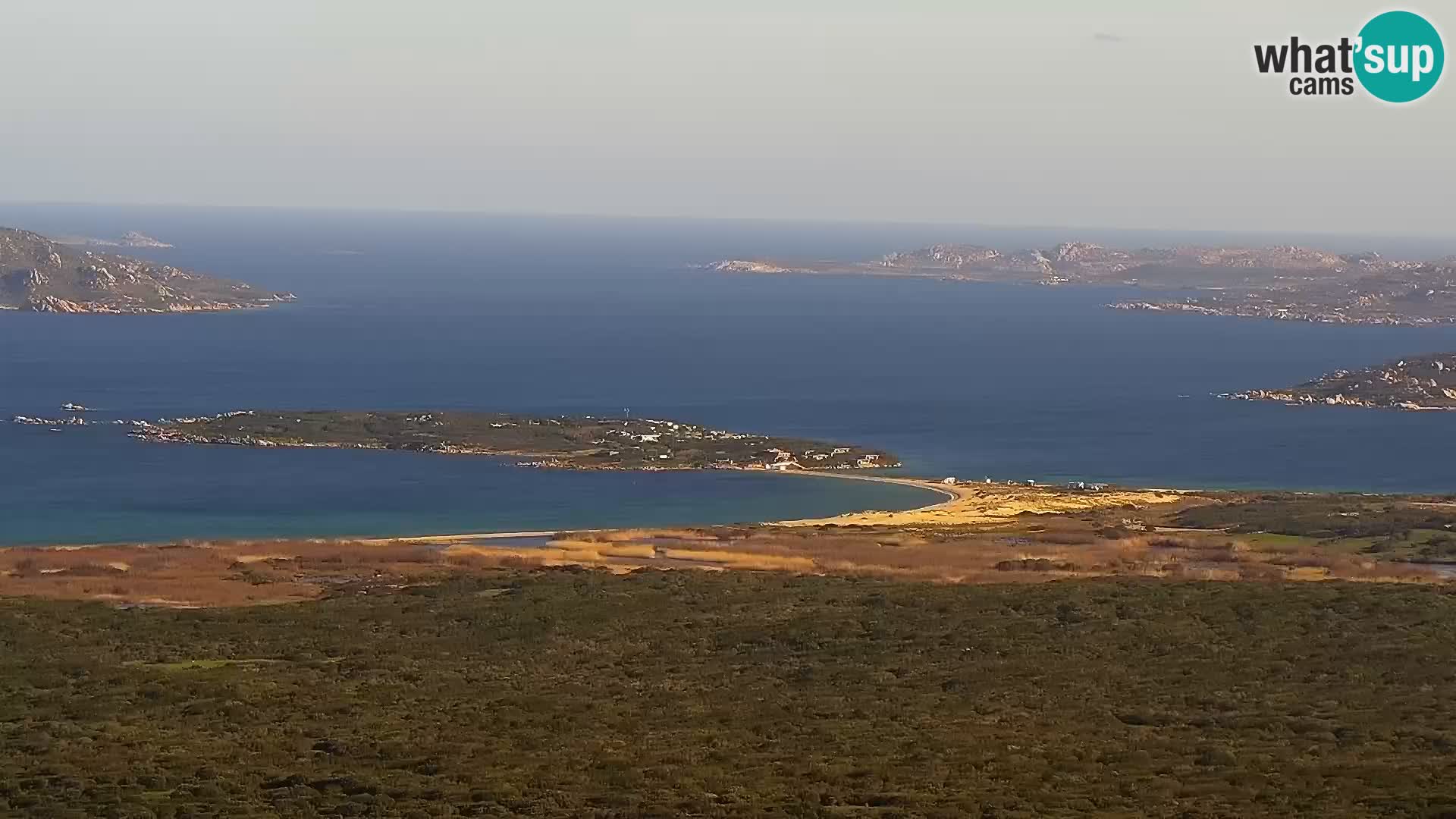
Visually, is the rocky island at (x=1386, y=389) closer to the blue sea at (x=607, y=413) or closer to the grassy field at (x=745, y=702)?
the blue sea at (x=607, y=413)

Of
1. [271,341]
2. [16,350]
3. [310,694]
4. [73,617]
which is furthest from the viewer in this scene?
[271,341]

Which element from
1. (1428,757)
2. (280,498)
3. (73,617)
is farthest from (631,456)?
(1428,757)

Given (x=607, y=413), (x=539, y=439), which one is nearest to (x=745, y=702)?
(x=539, y=439)

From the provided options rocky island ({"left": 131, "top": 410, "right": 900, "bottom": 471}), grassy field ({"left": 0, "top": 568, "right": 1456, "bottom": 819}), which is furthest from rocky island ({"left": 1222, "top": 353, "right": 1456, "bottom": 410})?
grassy field ({"left": 0, "top": 568, "right": 1456, "bottom": 819})

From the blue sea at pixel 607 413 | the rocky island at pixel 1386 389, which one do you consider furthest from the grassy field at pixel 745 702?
the rocky island at pixel 1386 389

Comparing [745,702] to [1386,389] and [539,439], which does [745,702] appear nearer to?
[539,439]

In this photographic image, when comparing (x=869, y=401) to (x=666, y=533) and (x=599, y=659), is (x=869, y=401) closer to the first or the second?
(x=666, y=533)

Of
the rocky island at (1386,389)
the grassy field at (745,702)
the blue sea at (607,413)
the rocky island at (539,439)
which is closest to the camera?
the grassy field at (745,702)
